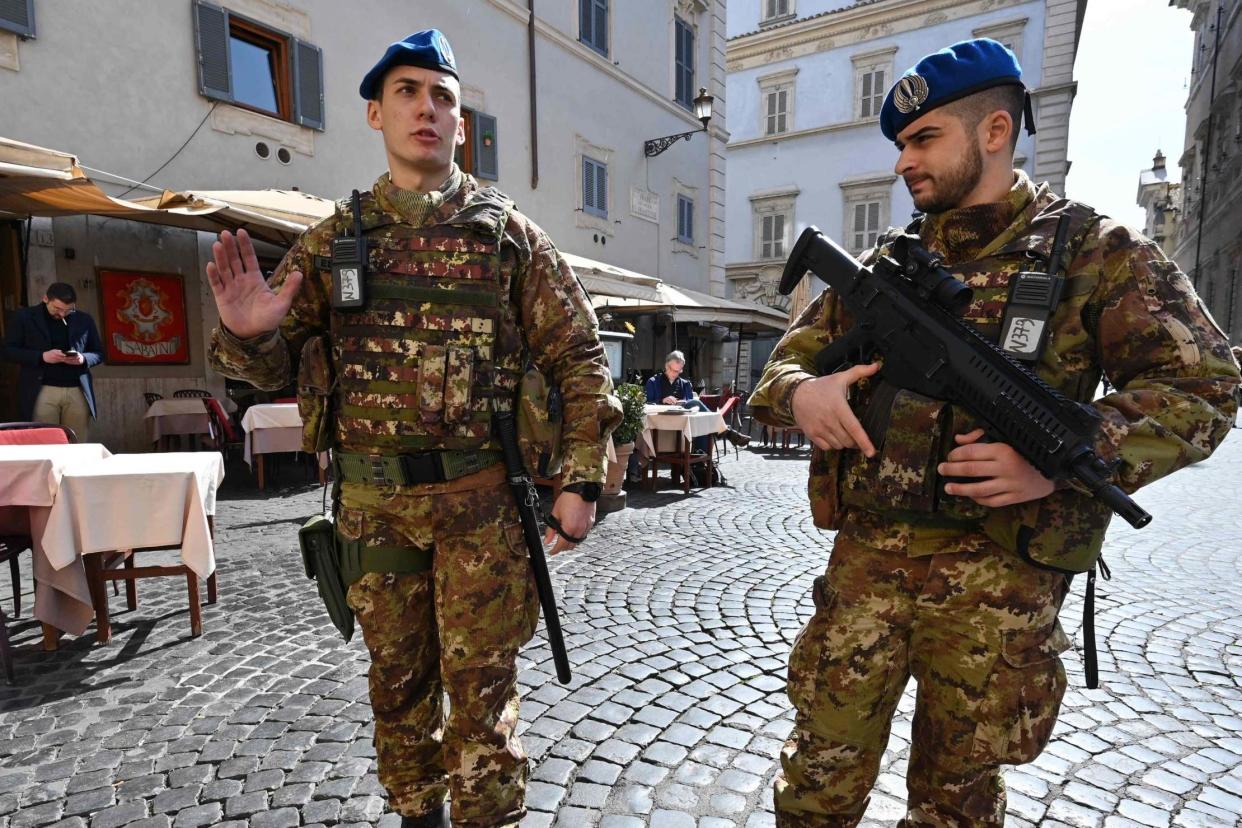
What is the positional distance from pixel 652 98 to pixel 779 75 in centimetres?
1207

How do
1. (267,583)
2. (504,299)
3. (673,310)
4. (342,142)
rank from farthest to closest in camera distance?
1. (673,310)
2. (342,142)
3. (267,583)
4. (504,299)

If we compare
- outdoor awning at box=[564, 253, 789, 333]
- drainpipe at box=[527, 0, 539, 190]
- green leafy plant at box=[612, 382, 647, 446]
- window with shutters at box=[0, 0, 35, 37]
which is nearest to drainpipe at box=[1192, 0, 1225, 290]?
outdoor awning at box=[564, 253, 789, 333]

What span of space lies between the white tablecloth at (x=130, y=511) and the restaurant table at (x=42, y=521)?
6 cm

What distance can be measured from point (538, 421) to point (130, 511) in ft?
8.09

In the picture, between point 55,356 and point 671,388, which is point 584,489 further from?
point 671,388

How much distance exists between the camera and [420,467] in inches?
63.1

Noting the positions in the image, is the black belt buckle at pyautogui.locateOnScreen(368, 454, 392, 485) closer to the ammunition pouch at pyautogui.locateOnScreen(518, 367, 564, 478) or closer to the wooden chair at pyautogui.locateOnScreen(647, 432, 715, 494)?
the ammunition pouch at pyautogui.locateOnScreen(518, 367, 564, 478)

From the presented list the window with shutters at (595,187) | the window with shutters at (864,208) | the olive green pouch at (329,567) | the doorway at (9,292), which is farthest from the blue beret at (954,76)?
the window with shutters at (864,208)

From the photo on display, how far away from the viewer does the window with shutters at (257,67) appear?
7336 mm

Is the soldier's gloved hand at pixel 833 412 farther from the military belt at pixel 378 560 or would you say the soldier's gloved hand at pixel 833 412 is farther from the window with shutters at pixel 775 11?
the window with shutters at pixel 775 11

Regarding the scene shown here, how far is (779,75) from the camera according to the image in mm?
24188

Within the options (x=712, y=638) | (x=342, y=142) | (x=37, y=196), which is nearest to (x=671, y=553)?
(x=712, y=638)

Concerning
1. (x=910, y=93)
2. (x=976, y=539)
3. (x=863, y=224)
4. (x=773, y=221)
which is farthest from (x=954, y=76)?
(x=773, y=221)

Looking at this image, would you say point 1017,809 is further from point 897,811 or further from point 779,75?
point 779,75
